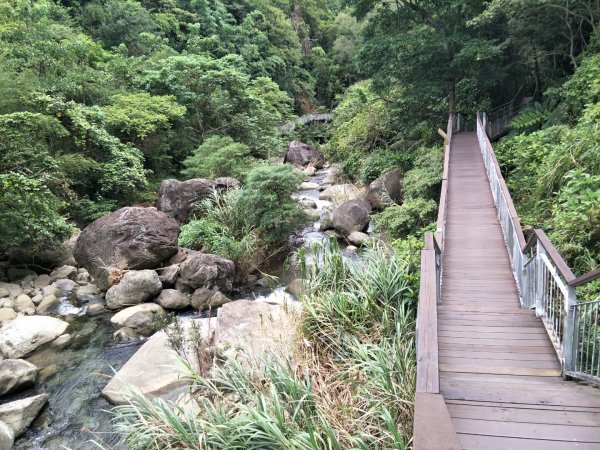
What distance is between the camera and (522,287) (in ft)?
16.8

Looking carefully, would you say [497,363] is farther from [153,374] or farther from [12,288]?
[12,288]

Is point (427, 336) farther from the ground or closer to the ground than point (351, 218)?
closer to the ground

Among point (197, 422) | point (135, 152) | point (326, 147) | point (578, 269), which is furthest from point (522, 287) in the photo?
point (326, 147)

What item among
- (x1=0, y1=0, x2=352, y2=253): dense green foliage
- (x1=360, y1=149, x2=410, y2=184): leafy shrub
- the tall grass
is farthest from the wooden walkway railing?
(x1=0, y1=0, x2=352, y2=253): dense green foliage

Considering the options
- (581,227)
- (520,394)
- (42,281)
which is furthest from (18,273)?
(581,227)

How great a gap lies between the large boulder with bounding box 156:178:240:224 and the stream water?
14.5ft

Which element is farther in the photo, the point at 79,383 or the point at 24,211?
the point at 24,211

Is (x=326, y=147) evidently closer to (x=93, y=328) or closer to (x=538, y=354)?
(x=93, y=328)

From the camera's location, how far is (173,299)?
887 cm

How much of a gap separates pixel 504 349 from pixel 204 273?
21.9 feet

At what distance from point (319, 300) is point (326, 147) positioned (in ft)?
54.6

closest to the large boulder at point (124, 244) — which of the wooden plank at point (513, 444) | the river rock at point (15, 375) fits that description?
the river rock at point (15, 375)

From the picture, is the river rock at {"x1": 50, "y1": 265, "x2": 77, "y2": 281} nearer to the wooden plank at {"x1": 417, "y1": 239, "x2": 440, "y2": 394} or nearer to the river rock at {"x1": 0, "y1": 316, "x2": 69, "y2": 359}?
the river rock at {"x1": 0, "y1": 316, "x2": 69, "y2": 359}

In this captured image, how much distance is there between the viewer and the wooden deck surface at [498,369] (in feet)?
9.09
